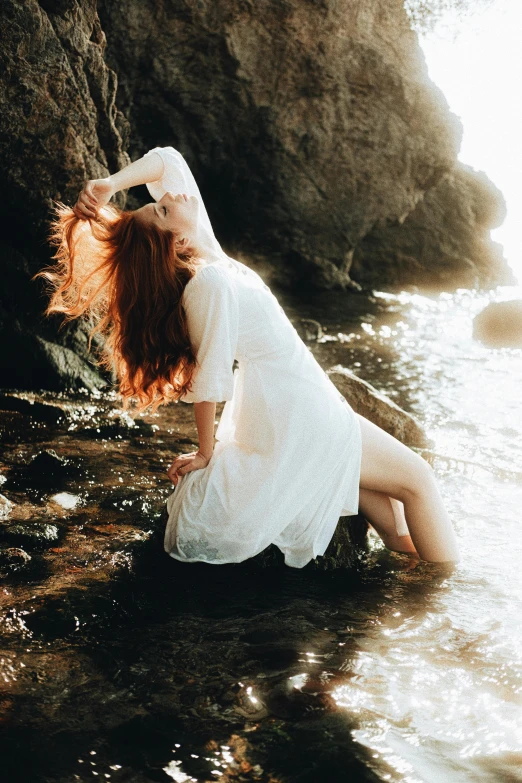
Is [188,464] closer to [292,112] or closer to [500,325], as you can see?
[500,325]

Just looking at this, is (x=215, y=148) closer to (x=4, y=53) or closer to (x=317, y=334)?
(x=317, y=334)

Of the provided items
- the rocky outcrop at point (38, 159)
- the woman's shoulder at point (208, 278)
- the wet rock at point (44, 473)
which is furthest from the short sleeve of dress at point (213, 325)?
the rocky outcrop at point (38, 159)

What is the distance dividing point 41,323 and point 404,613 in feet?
17.1

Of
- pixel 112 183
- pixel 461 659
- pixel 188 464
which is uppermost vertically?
pixel 112 183

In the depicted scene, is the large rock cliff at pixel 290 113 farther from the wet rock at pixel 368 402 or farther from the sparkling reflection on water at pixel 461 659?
the sparkling reflection on water at pixel 461 659

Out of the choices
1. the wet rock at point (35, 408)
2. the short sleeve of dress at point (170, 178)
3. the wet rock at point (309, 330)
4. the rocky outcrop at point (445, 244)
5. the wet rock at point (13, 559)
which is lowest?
the wet rock at point (13, 559)

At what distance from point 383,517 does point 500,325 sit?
36.6ft

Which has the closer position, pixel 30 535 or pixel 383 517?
pixel 30 535

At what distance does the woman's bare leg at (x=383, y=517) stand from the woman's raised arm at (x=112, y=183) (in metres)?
1.93

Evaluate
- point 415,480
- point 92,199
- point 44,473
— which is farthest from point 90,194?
point 44,473

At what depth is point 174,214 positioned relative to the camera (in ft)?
11.1

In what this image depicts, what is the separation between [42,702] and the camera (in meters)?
2.65

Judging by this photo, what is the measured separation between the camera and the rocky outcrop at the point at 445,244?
25422mm

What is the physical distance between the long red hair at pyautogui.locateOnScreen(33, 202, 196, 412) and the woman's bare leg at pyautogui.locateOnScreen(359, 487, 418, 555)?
1200 millimetres
